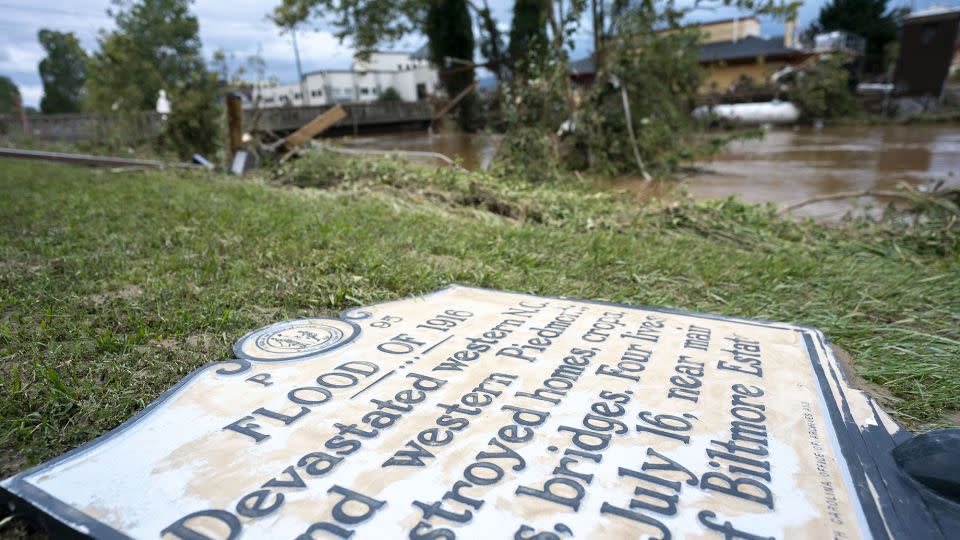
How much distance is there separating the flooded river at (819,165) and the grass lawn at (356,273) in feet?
5.14

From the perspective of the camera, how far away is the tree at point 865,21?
3281 cm

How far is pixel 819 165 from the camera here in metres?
8.20

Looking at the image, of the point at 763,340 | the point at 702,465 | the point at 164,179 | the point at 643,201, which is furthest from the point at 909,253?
the point at 164,179

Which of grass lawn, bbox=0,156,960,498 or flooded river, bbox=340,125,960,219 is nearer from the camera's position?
grass lawn, bbox=0,156,960,498

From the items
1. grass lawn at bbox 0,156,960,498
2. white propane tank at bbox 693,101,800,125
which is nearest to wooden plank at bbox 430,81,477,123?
grass lawn at bbox 0,156,960,498

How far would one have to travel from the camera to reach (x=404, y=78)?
4222 centimetres

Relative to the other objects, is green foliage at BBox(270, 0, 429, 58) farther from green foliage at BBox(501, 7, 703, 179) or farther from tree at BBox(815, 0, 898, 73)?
tree at BBox(815, 0, 898, 73)

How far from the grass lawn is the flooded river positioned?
61.7 inches

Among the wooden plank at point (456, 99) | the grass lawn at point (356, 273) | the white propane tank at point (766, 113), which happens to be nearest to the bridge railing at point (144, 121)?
the wooden plank at point (456, 99)

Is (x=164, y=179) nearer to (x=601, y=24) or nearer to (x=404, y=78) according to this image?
(x=601, y=24)

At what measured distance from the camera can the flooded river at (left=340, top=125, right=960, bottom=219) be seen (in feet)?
20.4

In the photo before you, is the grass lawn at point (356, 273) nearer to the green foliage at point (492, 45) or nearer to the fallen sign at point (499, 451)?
the fallen sign at point (499, 451)

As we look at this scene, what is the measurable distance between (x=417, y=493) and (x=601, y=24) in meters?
8.58

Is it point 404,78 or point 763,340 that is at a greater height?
point 404,78
